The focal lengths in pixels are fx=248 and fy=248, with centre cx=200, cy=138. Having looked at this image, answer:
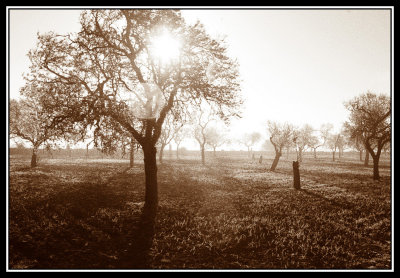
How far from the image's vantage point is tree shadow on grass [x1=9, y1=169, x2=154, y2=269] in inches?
290

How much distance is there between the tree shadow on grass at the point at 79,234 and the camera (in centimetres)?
737

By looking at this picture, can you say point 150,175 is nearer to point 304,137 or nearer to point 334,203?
point 334,203

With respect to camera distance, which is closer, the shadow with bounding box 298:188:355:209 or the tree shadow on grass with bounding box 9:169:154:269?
the tree shadow on grass with bounding box 9:169:154:269

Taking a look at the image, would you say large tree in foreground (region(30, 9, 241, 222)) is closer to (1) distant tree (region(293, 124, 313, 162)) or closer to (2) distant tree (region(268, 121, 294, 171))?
(2) distant tree (region(268, 121, 294, 171))

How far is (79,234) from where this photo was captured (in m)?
9.58

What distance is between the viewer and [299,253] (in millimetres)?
8039

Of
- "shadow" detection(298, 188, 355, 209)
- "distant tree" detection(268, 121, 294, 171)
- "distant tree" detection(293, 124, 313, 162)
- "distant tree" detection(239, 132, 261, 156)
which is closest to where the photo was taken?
"shadow" detection(298, 188, 355, 209)

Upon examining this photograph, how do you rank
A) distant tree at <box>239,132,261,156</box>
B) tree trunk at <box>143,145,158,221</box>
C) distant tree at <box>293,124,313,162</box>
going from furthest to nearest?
1. distant tree at <box>239,132,261,156</box>
2. distant tree at <box>293,124,313,162</box>
3. tree trunk at <box>143,145,158,221</box>

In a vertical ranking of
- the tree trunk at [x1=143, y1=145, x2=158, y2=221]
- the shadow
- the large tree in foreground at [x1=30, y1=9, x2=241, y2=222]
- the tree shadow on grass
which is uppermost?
the large tree in foreground at [x1=30, y1=9, x2=241, y2=222]

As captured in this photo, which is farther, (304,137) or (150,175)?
(304,137)

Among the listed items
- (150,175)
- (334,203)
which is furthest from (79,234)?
(334,203)

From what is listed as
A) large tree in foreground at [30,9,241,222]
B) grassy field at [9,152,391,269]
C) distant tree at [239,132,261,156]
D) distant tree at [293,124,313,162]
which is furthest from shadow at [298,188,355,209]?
distant tree at [239,132,261,156]

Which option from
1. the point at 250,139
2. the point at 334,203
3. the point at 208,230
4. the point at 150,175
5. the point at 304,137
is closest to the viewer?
the point at 208,230
